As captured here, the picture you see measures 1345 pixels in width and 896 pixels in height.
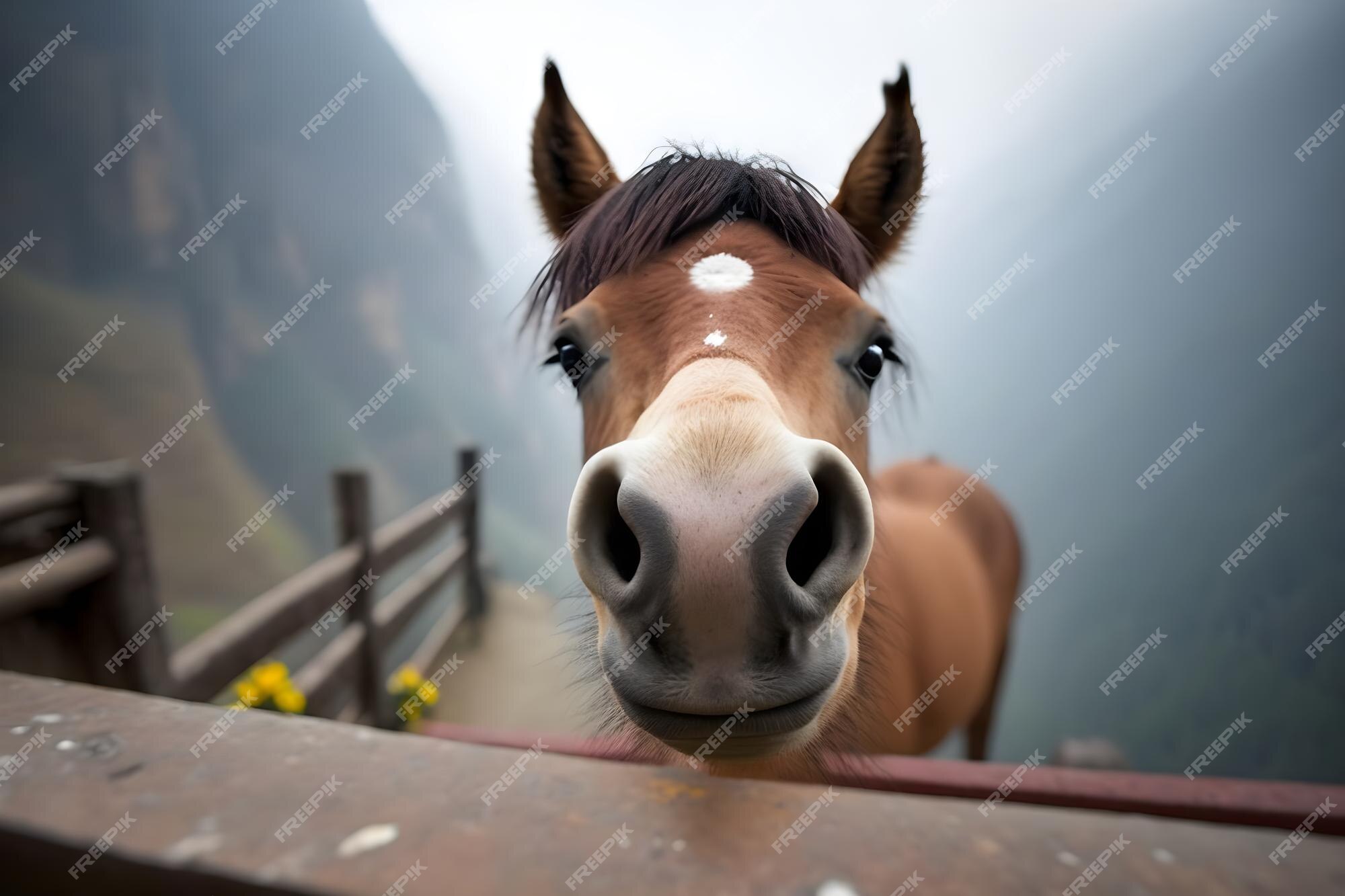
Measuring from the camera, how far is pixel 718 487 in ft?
2.11

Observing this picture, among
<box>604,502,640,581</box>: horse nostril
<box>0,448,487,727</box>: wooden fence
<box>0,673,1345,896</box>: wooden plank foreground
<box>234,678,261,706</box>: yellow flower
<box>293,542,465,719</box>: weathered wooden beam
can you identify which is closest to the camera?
<box>0,673,1345,896</box>: wooden plank foreground

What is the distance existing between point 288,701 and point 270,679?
0.43 feet

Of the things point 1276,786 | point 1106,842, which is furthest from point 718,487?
point 1276,786

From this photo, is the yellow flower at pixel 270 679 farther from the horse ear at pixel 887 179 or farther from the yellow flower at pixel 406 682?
the horse ear at pixel 887 179

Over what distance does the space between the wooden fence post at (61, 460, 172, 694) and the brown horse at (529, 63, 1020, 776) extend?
1346 millimetres

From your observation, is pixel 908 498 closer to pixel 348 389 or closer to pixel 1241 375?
pixel 1241 375

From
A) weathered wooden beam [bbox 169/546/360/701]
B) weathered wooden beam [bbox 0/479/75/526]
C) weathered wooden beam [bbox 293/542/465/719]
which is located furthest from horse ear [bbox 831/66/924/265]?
weathered wooden beam [bbox 293/542/465/719]

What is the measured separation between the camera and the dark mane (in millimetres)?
1239

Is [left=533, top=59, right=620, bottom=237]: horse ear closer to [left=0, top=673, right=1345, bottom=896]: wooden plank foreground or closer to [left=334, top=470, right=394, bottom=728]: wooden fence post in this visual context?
[left=0, top=673, right=1345, bottom=896]: wooden plank foreground

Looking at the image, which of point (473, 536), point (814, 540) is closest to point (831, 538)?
point (814, 540)

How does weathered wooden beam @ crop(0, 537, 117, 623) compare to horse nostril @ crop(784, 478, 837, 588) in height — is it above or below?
below

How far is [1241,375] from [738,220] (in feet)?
19.3

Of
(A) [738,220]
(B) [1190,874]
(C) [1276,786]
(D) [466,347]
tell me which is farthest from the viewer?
(D) [466,347]

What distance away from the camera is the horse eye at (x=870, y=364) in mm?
1210
